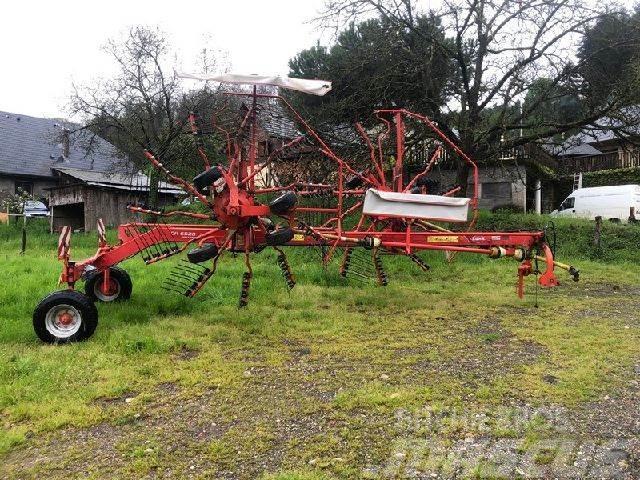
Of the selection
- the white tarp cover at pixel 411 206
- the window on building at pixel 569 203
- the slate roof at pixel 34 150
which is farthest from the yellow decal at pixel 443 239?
the slate roof at pixel 34 150

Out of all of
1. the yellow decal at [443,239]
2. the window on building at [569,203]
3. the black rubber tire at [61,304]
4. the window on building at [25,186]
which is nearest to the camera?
the black rubber tire at [61,304]

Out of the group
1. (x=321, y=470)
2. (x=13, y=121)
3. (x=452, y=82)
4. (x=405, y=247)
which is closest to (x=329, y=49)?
(x=452, y=82)

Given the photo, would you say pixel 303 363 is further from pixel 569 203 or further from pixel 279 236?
pixel 569 203

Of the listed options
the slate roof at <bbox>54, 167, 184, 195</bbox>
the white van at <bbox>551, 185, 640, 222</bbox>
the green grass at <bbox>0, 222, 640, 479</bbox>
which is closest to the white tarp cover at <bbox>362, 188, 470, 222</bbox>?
the green grass at <bbox>0, 222, 640, 479</bbox>

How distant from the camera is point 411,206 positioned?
23.1ft

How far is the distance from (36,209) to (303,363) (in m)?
27.5

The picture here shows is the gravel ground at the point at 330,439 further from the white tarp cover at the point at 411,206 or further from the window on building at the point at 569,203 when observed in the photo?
the window on building at the point at 569,203

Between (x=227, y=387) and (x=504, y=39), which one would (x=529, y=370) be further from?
(x=504, y=39)

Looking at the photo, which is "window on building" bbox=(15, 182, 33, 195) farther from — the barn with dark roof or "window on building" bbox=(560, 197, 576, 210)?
"window on building" bbox=(560, 197, 576, 210)

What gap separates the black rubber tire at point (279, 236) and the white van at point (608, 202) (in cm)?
1958

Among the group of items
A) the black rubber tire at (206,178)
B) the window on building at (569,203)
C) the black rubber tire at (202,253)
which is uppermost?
the window on building at (569,203)

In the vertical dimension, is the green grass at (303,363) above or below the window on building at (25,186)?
below

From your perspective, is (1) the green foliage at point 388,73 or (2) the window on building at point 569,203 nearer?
(1) the green foliage at point 388,73

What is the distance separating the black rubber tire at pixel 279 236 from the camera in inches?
267
